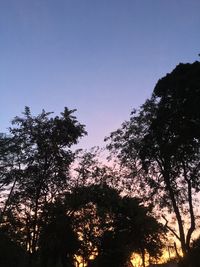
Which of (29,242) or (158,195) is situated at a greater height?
(158,195)

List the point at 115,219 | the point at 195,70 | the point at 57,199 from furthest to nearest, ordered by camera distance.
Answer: the point at 115,219 < the point at 57,199 < the point at 195,70

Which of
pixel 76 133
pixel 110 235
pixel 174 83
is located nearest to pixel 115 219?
pixel 110 235

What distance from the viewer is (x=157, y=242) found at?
5062 cm

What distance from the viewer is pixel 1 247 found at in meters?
34.1

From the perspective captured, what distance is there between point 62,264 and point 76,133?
17615 mm

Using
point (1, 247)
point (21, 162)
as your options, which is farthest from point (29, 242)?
point (21, 162)

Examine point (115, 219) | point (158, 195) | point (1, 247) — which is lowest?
point (1, 247)

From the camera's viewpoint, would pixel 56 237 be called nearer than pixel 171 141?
No

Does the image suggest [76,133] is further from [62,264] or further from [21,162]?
[62,264]

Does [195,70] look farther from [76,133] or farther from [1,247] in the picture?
[1,247]

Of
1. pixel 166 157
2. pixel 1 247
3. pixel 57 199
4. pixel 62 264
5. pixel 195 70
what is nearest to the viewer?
pixel 195 70

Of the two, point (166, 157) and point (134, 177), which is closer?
point (166, 157)

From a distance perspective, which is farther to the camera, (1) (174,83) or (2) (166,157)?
(2) (166,157)

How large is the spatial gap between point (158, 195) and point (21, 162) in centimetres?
1356
